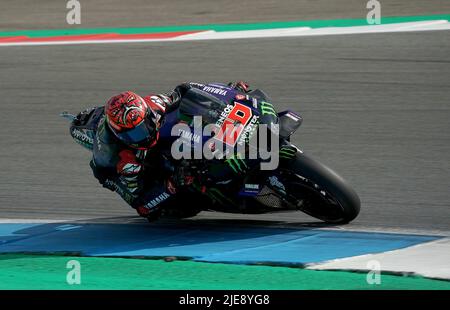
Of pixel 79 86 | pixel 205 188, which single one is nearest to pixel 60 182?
pixel 205 188

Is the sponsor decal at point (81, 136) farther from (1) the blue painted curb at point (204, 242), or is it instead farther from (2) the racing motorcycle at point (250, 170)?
(2) the racing motorcycle at point (250, 170)

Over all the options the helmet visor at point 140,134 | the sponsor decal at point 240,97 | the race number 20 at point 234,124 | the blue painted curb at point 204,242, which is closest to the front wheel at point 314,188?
the blue painted curb at point 204,242

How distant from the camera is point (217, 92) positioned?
6883mm

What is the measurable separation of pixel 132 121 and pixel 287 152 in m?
1.08

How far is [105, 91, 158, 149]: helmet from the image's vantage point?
21.7 feet

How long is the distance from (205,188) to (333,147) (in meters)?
2.63

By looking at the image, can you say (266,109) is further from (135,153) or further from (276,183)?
(135,153)

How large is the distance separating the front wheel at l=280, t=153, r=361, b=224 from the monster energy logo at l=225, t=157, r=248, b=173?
313 mm

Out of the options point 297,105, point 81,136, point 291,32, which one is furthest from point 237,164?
point 291,32

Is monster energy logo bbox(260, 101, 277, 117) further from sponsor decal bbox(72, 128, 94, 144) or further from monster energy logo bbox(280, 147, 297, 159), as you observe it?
sponsor decal bbox(72, 128, 94, 144)

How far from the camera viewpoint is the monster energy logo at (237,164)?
6.57 meters

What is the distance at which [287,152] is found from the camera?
673 cm

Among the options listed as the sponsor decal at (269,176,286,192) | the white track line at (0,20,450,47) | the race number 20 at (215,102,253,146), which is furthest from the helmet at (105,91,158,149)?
the white track line at (0,20,450,47)
